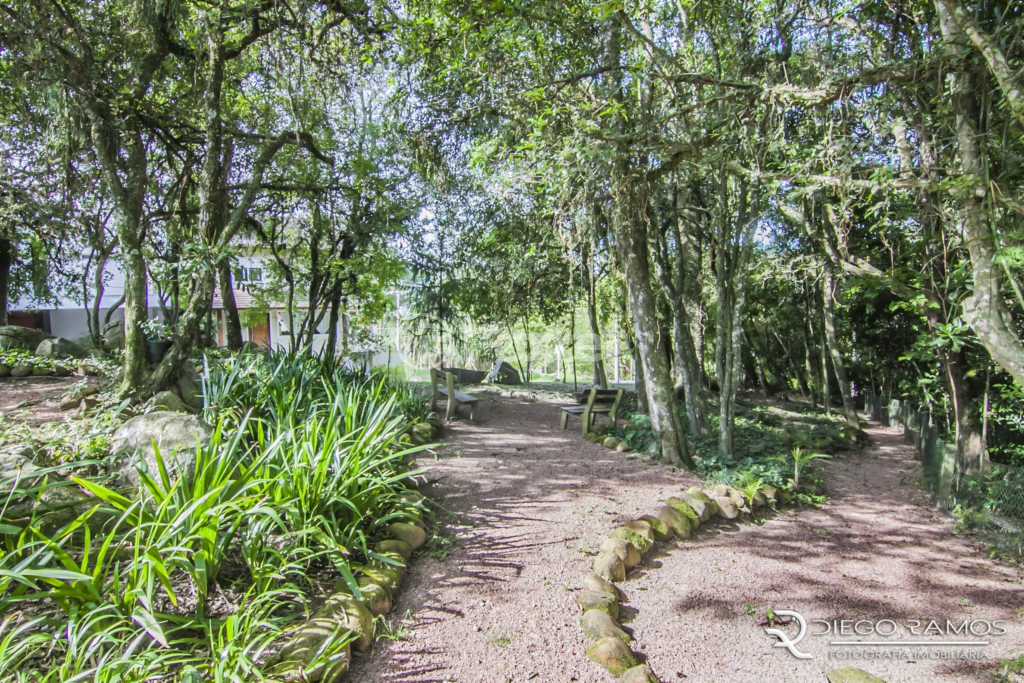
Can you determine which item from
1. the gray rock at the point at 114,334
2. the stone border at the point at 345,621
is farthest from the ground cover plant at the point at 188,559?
the gray rock at the point at 114,334

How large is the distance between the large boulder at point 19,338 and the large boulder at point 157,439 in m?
6.21

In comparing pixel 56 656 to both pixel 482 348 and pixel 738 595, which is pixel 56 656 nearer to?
pixel 738 595

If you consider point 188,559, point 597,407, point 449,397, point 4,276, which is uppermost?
point 4,276

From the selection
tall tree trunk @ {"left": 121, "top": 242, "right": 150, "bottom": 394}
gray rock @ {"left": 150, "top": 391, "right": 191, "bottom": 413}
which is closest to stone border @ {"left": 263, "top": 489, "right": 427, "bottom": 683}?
gray rock @ {"left": 150, "top": 391, "right": 191, "bottom": 413}

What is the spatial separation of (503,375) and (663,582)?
10242mm

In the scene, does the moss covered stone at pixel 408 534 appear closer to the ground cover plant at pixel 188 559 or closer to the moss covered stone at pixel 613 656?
the ground cover plant at pixel 188 559

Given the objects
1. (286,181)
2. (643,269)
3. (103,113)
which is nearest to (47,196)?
(286,181)

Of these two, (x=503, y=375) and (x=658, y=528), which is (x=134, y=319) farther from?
(x=503, y=375)

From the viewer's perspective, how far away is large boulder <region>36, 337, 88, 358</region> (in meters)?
8.93


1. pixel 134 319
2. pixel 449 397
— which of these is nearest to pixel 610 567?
pixel 449 397

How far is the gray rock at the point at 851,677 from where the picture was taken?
A: 2.35 metres

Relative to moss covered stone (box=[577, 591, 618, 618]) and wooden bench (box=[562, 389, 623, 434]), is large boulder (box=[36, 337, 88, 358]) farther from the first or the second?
moss covered stone (box=[577, 591, 618, 618])

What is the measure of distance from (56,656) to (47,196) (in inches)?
335

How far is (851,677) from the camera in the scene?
93.5 inches
